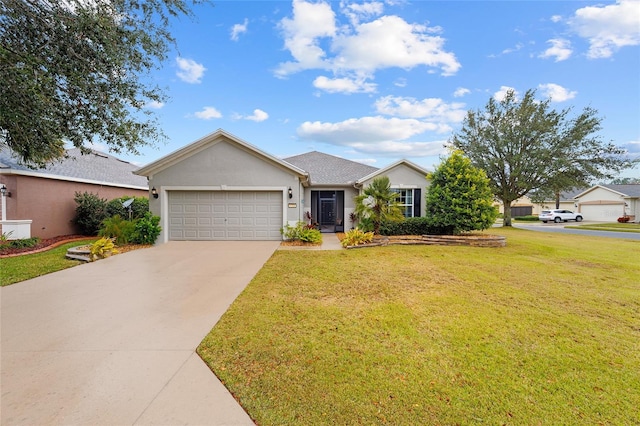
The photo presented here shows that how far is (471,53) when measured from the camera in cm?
1334

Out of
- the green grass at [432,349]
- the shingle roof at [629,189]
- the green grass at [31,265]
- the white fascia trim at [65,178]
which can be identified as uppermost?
the shingle roof at [629,189]

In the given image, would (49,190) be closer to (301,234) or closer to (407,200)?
(301,234)

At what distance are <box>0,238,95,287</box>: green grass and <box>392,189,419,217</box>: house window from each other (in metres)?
13.5

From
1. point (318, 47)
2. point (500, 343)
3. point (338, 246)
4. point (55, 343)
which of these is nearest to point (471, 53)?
point (318, 47)

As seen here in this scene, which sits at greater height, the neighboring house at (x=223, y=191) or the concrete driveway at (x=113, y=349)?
A: the neighboring house at (x=223, y=191)

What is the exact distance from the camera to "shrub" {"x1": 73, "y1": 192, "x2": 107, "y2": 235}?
14.5 meters

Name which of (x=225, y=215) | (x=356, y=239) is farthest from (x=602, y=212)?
(x=225, y=215)

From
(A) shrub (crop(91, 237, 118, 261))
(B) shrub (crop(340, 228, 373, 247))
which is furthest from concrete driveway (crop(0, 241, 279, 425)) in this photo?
(B) shrub (crop(340, 228, 373, 247))

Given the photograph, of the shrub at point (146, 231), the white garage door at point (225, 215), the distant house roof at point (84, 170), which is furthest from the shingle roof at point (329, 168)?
the distant house roof at point (84, 170)

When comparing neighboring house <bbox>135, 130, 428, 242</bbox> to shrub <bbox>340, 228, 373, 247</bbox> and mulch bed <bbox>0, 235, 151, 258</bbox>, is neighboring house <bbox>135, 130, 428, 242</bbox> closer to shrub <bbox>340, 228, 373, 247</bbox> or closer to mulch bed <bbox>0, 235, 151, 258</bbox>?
mulch bed <bbox>0, 235, 151, 258</bbox>

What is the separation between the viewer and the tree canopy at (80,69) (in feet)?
17.8

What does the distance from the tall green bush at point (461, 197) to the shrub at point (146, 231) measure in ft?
39.1

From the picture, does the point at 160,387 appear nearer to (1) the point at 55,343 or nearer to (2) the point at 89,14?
(1) the point at 55,343

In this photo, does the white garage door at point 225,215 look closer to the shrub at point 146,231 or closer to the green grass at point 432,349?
the shrub at point 146,231
